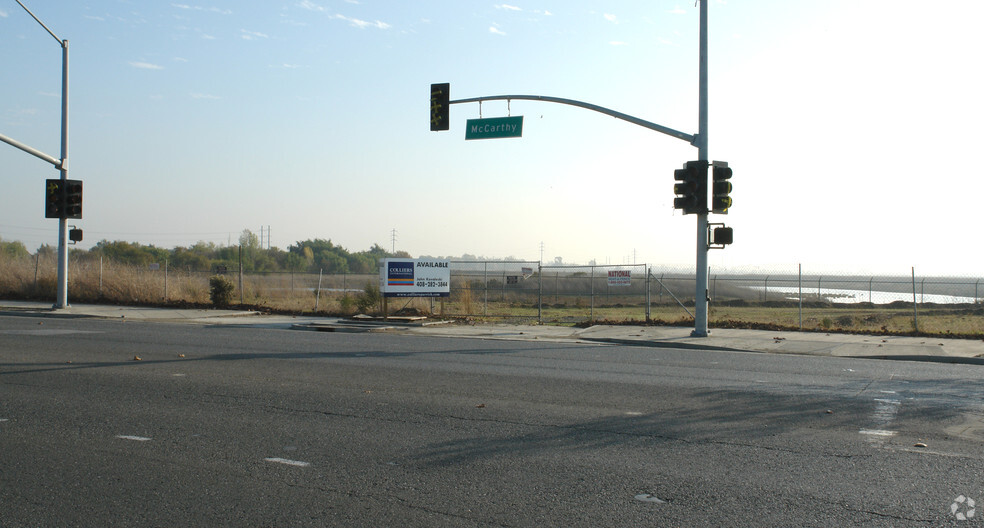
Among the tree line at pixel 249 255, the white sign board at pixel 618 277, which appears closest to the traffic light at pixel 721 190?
the white sign board at pixel 618 277

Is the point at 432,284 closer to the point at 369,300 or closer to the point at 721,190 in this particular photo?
the point at 369,300

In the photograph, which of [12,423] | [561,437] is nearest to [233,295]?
[12,423]

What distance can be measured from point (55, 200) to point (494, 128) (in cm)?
1682

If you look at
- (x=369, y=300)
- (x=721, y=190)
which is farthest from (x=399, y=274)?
(x=721, y=190)

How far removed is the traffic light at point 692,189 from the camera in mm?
19359

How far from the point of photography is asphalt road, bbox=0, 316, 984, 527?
5.31 meters

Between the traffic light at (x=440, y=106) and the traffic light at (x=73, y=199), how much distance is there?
49.5 ft

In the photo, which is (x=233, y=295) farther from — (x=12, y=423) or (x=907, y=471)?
(x=907, y=471)

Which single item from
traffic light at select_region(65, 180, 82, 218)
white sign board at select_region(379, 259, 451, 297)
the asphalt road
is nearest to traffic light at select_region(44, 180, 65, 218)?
traffic light at select_region(65, 180, 82, 218)

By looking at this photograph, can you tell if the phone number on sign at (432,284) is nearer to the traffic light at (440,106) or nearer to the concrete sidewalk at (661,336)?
the concrete sidewalk at (661,336)

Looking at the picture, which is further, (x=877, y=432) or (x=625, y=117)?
(x=625, y=117)

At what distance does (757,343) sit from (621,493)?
44.6ft

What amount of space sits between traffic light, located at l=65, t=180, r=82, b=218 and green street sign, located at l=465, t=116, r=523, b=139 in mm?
15411

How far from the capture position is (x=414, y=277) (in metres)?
24.9
